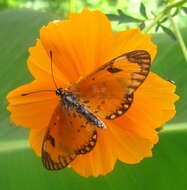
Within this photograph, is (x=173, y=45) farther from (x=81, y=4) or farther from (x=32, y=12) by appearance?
(x=81, y=4)

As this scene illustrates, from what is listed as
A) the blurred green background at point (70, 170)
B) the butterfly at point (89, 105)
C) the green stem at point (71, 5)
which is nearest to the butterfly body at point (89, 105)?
the butterfly at point (89, 105)

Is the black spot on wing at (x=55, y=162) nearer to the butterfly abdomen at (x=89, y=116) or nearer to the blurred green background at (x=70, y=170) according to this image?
the butterfly abdomen at (x=89, y=116)

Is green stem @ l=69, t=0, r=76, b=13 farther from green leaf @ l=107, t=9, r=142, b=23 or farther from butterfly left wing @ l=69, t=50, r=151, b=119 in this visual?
butterfly left wing @ l=69, t=50, r=151, b=119

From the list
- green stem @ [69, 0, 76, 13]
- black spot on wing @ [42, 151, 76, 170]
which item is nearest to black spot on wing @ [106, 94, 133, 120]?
black spot on wing @ [42, 151, 76, 170]

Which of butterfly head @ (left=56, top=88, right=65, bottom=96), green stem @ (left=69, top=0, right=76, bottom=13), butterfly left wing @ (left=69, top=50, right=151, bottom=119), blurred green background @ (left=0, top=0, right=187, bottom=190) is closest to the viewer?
butterfly left wing @ (left=69, top=50, right=151, bottom=119)

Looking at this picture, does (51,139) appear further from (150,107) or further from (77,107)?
(150,107)

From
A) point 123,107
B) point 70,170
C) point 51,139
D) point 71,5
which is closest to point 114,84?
point 123,107
